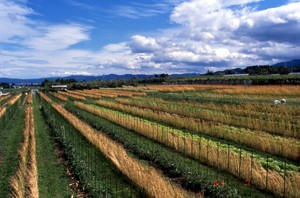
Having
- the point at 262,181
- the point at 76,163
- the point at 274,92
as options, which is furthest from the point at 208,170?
the point at 274,92

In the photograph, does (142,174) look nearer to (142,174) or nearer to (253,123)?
(142,174)

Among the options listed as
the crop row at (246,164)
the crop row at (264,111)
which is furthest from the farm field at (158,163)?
the crop row at (264,111)

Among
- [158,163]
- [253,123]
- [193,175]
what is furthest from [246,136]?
[193,175]

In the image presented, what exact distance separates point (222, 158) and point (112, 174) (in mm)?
3331

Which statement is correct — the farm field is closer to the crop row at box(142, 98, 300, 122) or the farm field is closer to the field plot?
the field plot

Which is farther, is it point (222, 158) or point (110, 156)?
point (110, 156)

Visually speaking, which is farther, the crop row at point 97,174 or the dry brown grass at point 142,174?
the crop row at point 97,174

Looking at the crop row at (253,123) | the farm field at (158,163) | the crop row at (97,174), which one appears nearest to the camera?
the farm field at (158,163)

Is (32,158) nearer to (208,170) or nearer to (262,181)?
(208,170)

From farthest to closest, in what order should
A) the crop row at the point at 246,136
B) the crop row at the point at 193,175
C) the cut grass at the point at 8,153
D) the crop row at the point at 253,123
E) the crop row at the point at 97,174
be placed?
1. the crop row at the point at 253,123
2. the crop row at the point at 246,136
3. the cut grass at the point at 8,153
4. the crop row at the point at 97,174
5. the crop row at the point at 193,175

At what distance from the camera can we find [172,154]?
1180cm

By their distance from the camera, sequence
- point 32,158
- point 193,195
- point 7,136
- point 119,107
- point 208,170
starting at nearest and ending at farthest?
point 193,195, point 208,170, point 32,158, point 7,136, point 119,107

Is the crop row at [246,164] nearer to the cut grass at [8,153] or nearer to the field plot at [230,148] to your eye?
the field plot at [230,148]

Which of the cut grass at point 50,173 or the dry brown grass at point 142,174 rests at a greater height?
the dry brown grass at point 142,174
